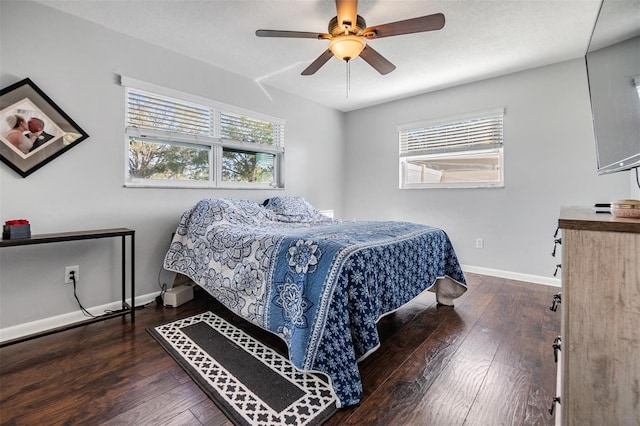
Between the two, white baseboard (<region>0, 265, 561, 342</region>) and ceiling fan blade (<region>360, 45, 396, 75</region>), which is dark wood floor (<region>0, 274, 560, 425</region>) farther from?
ceiling fan blade (<region>360, 45, 396, 75</region>)

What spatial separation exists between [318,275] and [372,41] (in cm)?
225

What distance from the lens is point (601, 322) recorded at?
835mm

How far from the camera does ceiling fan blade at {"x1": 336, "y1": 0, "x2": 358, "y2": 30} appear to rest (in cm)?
170

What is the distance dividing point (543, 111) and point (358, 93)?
2.14m

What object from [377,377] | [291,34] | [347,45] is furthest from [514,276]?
[291,34]

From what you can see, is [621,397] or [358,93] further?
[358,93]

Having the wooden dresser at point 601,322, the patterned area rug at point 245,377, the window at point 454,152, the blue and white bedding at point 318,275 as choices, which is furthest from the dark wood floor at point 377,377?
the window at point 454,152

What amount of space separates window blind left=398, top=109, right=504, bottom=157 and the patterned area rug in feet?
10.9

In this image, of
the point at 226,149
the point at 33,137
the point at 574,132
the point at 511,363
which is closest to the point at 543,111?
the point at 574,132

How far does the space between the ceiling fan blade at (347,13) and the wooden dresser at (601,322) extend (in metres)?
1.60

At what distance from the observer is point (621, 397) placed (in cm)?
81

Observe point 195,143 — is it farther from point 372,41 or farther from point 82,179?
point 372,41

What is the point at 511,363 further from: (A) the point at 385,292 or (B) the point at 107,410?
(B) the point at 107,410

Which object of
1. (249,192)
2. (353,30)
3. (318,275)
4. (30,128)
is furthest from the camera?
(249,192)
